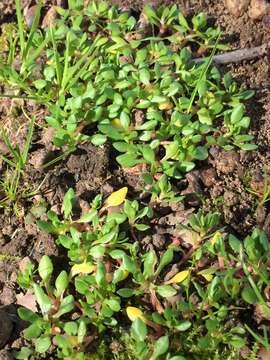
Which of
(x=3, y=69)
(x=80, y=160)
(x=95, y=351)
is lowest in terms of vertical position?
(x=95, y=351)

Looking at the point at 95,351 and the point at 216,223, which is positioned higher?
the point at 216,223

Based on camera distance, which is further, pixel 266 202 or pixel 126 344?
pixel 266 202

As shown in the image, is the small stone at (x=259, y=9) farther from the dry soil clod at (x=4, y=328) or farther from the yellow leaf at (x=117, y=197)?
the dry soil clod at (x=4, y=328)

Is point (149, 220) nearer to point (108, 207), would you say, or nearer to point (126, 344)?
point (108, 207)

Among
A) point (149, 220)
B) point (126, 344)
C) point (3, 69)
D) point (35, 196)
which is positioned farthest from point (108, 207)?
point (3, 69)

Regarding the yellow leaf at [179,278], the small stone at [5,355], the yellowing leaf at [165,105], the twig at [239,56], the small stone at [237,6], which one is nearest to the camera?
the small stone at [5,355]

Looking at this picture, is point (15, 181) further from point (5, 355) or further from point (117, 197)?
point (5, 355)

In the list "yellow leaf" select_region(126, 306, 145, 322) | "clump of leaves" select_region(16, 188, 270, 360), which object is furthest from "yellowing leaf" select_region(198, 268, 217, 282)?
"yellow leaf" select_region(126, 306, 145, 322)

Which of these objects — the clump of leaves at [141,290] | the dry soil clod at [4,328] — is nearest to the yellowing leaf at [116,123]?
the clump of leaves at [141,290]
